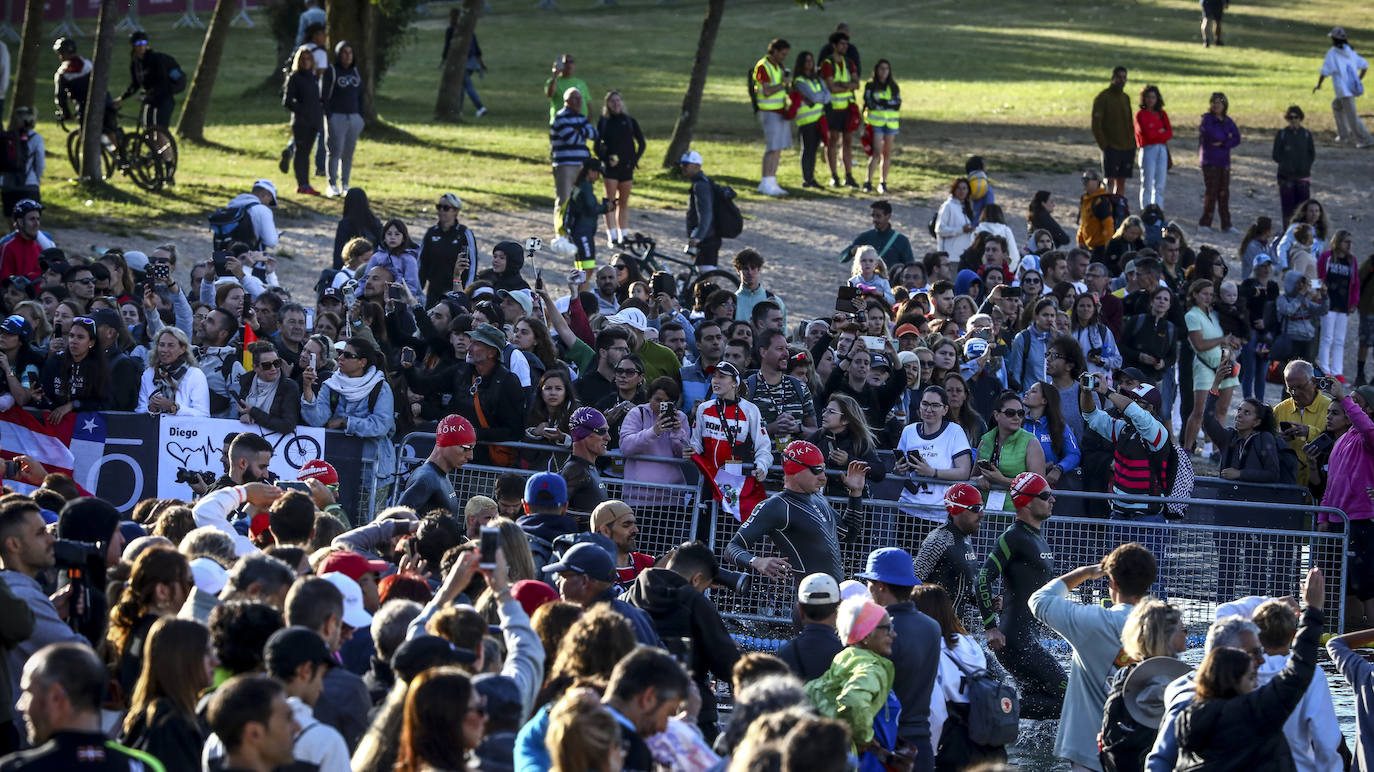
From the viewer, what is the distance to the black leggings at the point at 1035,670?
9.77 m

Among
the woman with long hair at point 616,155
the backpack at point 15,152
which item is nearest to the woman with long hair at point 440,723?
the woman with long hair at point 616,155

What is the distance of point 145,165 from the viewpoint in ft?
76.6

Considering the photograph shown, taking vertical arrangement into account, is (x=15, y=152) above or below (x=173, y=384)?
above

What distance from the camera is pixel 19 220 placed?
646 inches

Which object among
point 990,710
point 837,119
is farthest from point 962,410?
point 837,119

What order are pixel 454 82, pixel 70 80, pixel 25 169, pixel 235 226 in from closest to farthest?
pixel 235 226 < pixel 25 169 < pixel 70 80 < pixel 454 82

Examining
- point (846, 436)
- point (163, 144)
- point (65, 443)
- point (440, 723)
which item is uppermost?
point (163, 144)

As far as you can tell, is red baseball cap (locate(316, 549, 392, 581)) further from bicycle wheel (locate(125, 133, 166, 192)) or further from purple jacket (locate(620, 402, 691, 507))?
bicycle wheel (locate(125, 133, 166, 192))

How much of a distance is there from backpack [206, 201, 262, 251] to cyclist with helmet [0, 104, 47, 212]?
4157 millimetres

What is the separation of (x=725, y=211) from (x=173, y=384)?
8.09 m

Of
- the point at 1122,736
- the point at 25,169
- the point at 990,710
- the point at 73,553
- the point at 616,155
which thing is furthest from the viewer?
the point at 616,155

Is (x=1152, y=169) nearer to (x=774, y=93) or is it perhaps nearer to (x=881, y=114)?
(x=881, y=114)

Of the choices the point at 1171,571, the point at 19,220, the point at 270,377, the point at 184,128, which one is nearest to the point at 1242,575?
the point at 1171,571

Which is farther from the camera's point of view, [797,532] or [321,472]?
[321,472]
